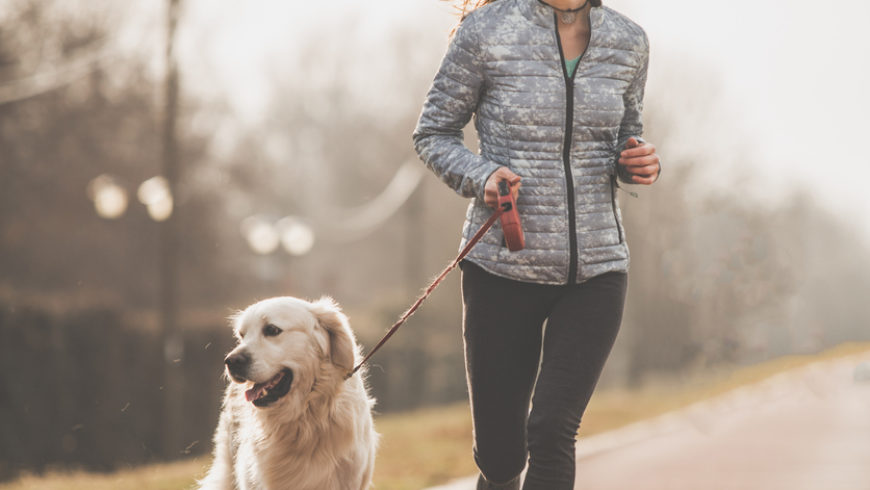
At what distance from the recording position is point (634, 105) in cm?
387

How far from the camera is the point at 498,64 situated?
3627mm

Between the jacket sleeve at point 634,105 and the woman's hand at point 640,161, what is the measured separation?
0.12 meters

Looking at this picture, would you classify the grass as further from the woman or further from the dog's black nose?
the woman

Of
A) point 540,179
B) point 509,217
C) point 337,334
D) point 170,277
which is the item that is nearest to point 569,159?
point 540,179

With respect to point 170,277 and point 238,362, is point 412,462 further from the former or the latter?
point 170,277

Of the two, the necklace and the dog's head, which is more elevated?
the necklace

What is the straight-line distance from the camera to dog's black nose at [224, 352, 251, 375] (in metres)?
4.18

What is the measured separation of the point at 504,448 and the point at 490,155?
1004mm

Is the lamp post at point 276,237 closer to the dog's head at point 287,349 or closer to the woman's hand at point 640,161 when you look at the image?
the dog's head at point 287,349

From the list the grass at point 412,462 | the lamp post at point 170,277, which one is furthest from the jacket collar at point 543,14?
the lamp post at point 170,277

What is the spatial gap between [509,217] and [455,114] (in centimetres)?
51

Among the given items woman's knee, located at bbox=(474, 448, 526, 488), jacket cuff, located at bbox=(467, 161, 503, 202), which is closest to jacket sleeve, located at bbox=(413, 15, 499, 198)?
jacket cuff, located at bbox=(467, 161, 503, 202)

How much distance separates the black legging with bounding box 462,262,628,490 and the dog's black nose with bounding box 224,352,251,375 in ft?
3.12

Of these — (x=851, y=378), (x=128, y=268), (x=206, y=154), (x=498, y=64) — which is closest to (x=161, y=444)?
(x=128, y=268)
